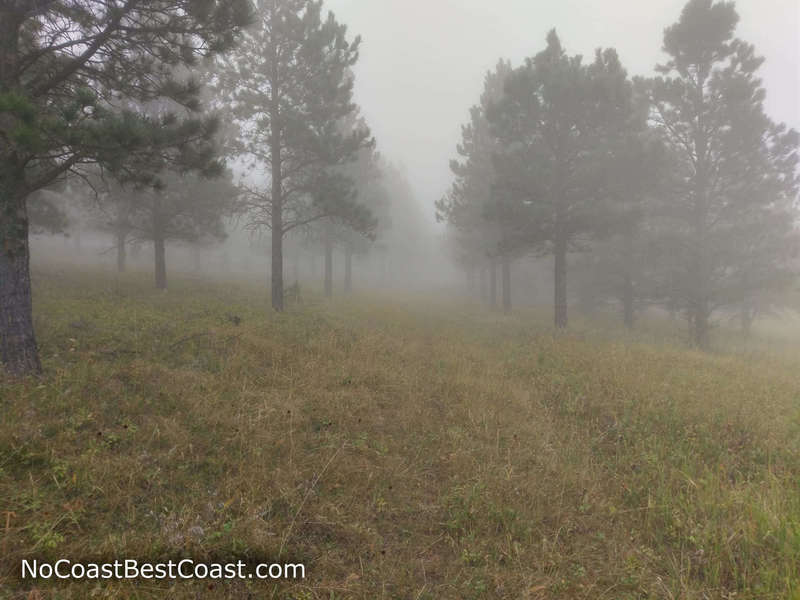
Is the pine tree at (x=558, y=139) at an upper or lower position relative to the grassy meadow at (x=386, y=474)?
upper

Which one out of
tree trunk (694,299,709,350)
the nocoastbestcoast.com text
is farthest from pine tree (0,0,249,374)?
tree trunk (694,299,709,350)

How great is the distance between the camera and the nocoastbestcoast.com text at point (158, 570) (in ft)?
8.50

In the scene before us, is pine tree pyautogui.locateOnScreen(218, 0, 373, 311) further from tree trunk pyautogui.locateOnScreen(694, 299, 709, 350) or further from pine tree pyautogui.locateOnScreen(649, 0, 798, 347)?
tree trunk pyautogui.locateOnScreen(694, 299, 709, 350)

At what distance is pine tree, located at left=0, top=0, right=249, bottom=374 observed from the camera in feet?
15.8

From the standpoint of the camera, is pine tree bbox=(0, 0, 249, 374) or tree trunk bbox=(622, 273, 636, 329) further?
tree trunk bbox=(622, 273, 636, 329)

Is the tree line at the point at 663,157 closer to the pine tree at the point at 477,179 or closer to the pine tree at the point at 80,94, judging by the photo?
the pine tree at the point at 477,179

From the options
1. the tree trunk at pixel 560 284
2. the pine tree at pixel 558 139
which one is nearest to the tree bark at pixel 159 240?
the pine tree at pixel 558 139

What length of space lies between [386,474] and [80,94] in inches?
241

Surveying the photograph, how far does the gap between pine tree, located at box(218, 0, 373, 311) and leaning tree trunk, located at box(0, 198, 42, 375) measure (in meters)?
7.24

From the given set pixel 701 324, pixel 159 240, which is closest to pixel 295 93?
pixel 159 240

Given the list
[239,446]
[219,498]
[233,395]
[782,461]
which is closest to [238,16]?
[233,395]

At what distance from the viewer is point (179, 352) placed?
6656mm

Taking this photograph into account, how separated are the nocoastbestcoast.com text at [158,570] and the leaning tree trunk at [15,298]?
373 centimetres

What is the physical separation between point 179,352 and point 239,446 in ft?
10.9
